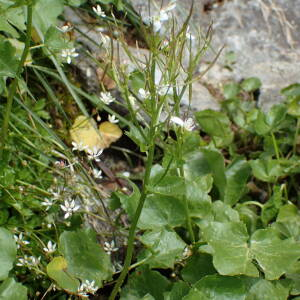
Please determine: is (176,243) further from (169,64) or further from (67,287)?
(169,64)

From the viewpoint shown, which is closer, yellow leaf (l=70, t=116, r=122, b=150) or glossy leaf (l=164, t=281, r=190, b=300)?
glossy leaf (l=164, t=281, r=190, b=300)

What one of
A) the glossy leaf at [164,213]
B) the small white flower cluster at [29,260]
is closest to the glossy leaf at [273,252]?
the glossy leaf at [164,213]

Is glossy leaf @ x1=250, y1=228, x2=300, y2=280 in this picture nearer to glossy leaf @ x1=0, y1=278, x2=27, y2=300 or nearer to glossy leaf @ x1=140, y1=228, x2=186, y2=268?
glossy leaf @ x1=140, y1=228, x2=186, y2=268

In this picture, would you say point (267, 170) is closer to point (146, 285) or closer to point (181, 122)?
point (146, 285)

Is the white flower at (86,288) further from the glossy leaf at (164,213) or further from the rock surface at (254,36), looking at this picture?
the rock surface at (254,36)

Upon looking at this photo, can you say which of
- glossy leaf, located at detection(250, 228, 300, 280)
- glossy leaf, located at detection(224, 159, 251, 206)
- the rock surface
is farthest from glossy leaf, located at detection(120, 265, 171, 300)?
the rock surface

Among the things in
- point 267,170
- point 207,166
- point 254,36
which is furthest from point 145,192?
point 254,36

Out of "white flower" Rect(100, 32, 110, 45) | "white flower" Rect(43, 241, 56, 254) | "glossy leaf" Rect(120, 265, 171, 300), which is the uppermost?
"white flower" Rect(100, 32, 110, 45)

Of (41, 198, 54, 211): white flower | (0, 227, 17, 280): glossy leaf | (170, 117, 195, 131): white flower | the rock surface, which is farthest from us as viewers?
the rock surface
